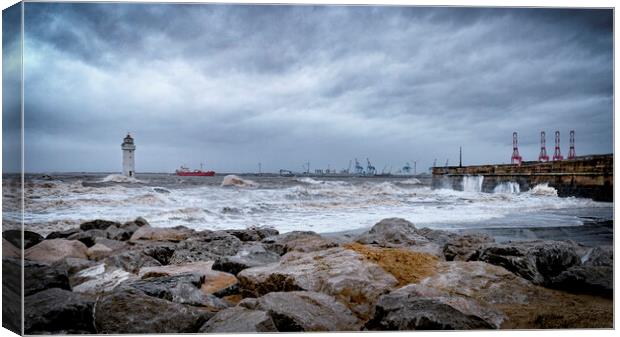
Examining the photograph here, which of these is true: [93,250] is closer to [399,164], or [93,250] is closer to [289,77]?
[289,77]

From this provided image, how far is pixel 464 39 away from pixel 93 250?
351 centimetres

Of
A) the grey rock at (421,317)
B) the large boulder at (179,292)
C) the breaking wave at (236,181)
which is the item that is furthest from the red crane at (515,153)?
the large boulder at (179,292)

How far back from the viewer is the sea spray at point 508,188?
485 cm

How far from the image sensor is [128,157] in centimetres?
436

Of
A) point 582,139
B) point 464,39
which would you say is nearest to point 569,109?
point 582,139

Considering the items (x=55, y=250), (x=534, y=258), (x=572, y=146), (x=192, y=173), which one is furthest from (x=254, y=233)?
(x=572, y=146)

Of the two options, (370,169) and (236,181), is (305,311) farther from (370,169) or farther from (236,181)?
(370,169)

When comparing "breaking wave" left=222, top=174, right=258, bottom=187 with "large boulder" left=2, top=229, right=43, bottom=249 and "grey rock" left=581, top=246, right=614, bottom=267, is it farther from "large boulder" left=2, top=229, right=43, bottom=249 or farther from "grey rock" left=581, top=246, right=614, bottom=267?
"grey rock" left=581, top=246, right=614, bottom=267

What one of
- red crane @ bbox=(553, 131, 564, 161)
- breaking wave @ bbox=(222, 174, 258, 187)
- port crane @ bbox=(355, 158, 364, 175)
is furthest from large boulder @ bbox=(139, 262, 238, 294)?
red crane @ bbox=(553, 131, 564, 161)

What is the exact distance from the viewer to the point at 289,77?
4.39 m

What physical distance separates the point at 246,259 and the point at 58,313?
1438 mm

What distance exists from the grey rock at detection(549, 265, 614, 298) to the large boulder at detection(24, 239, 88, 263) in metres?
3.81

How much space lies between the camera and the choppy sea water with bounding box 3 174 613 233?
4387 millimetres

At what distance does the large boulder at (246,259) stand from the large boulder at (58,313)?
1.06 m
